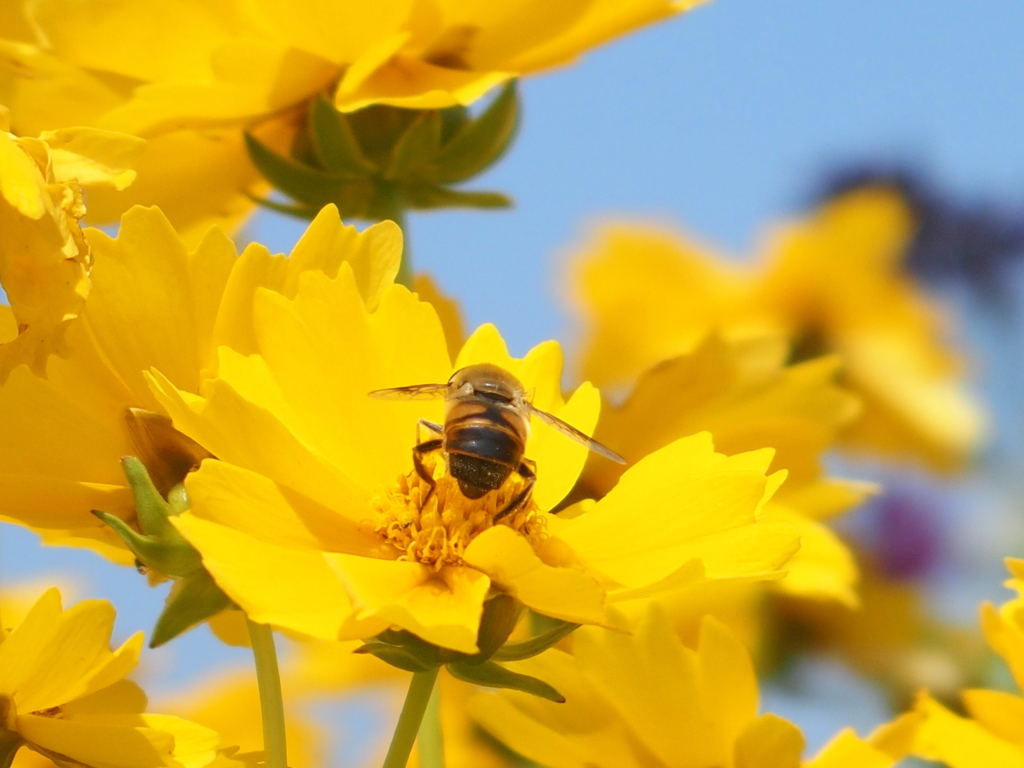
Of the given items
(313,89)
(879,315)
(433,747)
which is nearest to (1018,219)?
(879,315)

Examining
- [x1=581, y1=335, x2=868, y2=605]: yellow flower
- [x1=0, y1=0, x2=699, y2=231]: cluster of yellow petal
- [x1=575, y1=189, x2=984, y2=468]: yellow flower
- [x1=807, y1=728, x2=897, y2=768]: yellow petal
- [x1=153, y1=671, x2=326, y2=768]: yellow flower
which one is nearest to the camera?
[x1=807, y1=728, x2=897, y2=768]: yellow petal

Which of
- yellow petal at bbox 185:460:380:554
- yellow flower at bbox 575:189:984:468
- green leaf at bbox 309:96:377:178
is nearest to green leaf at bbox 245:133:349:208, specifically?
green leaf at bbox 309:96:377:178

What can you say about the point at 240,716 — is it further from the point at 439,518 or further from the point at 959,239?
the point at 959,239

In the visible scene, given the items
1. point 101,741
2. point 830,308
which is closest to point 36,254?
point 101,741

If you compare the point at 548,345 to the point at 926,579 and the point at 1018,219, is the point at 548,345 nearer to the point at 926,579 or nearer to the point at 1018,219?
the point at 926,579

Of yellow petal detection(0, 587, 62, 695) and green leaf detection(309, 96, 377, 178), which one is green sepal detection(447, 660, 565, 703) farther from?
green leaf detection(309, 96, 377, 178)
